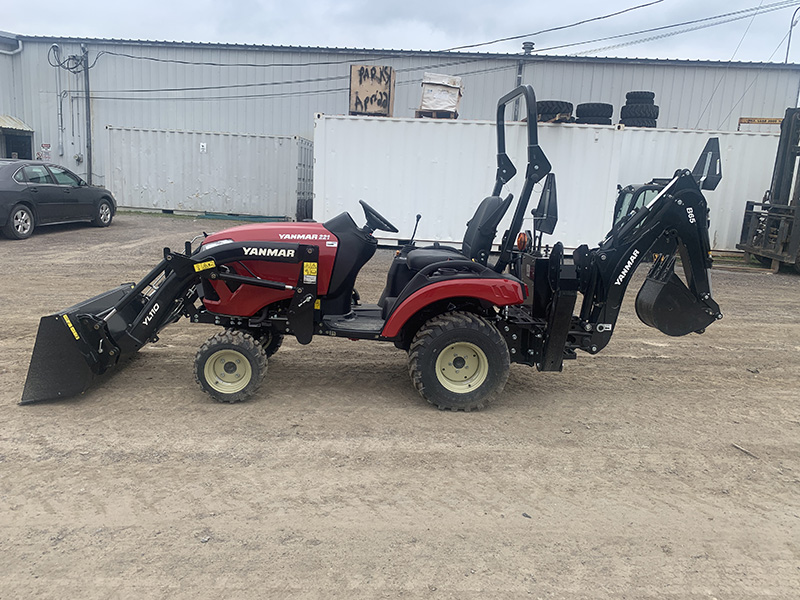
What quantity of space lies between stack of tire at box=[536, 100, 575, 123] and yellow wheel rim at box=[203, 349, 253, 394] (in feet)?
30.0

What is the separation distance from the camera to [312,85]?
66.5ft

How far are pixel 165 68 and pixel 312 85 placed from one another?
492 cm

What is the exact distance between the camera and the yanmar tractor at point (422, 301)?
4105 mm

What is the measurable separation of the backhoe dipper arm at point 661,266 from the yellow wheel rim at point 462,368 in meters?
0.89

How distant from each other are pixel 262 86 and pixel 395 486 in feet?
63.5

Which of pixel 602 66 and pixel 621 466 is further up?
pixel 602 66

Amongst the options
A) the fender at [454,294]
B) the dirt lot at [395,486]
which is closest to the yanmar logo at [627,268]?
the fender at [454,294]

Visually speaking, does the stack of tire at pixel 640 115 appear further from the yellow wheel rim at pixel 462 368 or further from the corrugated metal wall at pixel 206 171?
the yellow wheel rim at pixel 462 368

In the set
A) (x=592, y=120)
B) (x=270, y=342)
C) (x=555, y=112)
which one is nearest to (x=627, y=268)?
(x=270, y=342)

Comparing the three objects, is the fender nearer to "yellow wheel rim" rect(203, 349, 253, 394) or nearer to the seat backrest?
→ the seat backrest

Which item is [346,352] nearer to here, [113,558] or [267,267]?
[267,267]

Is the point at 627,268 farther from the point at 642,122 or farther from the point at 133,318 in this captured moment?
the point at 642,122

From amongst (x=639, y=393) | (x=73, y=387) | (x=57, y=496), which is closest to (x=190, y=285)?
(x=73, y=387)

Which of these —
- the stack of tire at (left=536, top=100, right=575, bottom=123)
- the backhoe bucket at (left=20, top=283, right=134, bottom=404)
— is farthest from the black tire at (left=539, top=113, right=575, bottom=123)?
the backhoe bucket at (left=20, top=283, right=134, bottom=404)
